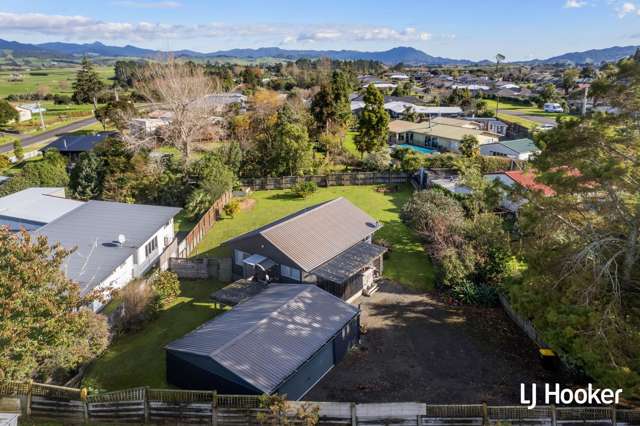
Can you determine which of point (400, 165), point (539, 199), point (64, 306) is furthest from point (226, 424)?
point (400, 165)

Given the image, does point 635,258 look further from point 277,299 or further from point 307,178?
point 307,178

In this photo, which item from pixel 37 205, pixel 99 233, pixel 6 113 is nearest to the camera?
pixel 99 233

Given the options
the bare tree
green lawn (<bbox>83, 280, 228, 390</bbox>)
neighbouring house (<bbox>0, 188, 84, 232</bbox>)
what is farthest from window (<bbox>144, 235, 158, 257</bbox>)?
the bare tree

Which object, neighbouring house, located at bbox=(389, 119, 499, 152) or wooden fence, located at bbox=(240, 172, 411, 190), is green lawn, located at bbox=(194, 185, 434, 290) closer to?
wooden fence, located at bbox=(240, 172, 411, 190)

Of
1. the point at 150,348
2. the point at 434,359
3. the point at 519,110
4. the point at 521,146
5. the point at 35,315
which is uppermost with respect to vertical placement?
the point at 519,110

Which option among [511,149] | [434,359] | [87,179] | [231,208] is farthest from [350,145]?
[434,359]

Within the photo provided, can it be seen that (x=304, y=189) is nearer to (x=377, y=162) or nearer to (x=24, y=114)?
(x=377, y=162)
